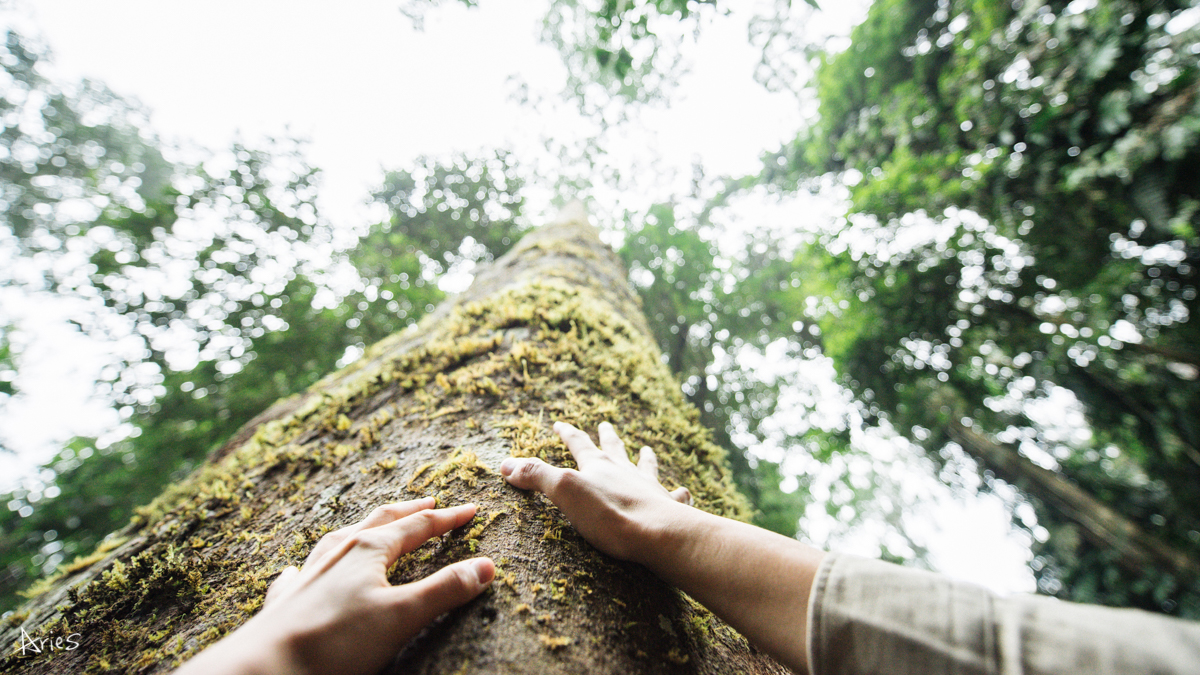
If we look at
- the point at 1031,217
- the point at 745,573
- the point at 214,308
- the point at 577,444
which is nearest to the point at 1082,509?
the point at 1031,217

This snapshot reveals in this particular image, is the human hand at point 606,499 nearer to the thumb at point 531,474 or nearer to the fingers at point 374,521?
the thumb at point 531,474

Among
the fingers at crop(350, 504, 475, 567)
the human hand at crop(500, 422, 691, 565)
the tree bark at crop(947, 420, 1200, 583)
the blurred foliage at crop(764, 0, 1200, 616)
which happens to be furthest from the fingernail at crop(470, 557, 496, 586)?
the tree bark at crop(947, 420, 1200, 583)

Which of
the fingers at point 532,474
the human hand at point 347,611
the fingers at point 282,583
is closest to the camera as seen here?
the human hand at point 347,611

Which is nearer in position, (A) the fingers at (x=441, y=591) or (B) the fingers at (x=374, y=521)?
(A) the fingers at (x=441, y=591)

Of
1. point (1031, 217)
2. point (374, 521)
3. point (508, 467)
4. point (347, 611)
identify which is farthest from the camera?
point (1031, 217)

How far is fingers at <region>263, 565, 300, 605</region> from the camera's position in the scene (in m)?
0.91

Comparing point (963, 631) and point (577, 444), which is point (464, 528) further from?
point (963, 631)

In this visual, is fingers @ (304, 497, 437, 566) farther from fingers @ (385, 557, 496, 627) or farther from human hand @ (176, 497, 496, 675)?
fingers @ (385, 557, 496, 627)

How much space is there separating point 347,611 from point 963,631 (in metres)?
1.21

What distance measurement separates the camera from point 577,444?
1.41 metres

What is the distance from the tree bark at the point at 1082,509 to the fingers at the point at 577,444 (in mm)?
9751

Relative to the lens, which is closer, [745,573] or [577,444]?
[745,573]

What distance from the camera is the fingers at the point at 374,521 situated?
1.00m

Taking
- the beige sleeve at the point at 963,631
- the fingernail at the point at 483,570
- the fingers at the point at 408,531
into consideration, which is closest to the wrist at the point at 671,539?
the beige sleeve at the point at 963,631
